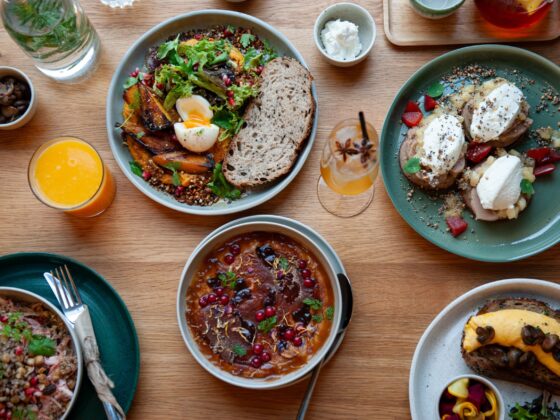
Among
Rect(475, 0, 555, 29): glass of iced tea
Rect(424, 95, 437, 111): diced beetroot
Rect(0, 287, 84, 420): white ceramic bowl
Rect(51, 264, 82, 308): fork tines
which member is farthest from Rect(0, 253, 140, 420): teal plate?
Answer: Rect(475, 0, 555, 29): glass of iced tea

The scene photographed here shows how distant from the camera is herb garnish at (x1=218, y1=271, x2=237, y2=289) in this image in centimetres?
249

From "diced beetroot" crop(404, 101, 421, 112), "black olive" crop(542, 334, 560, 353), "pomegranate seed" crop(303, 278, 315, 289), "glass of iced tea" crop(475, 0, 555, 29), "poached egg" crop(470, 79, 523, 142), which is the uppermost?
"glass of iced tea" crop(475, 0, 555, 29)

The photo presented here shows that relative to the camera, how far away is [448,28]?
8.82 ft

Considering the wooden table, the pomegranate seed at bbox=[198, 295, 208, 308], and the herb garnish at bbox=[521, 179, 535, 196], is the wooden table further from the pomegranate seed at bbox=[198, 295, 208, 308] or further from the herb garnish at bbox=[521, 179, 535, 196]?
the herb garnish at bbox=[521, 179, 535, 196]

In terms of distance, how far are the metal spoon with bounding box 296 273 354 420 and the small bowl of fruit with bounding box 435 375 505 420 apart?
1.44 ft

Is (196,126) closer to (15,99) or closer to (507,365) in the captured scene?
(15,99)

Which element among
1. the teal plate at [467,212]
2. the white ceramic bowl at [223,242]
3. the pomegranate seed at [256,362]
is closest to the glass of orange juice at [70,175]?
the white ceramic bowl at [223,242]

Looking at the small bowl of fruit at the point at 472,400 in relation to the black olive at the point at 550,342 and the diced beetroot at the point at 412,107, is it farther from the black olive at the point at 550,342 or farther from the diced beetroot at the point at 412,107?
the diced beetroot at the point at 412,107

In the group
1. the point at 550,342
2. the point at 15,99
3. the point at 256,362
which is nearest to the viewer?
the point at 550,342

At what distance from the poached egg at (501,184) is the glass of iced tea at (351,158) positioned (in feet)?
1.48

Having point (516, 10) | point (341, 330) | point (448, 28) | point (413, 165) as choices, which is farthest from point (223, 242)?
point (516, 10)

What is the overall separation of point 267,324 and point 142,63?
1.25 m

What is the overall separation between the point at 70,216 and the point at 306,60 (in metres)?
1.23

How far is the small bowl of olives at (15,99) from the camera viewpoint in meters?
2.62
